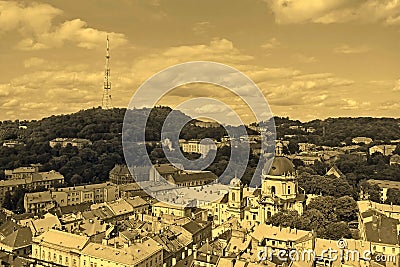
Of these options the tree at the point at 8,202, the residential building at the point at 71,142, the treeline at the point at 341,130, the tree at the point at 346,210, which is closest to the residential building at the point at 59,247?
the tree at the point at 346,210

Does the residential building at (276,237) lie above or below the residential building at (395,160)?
below

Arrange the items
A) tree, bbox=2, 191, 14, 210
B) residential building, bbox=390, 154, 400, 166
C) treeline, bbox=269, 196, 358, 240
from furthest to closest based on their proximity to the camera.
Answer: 1. residential building, bbox=390, 154, 400, 166
2. tree, bbox=2, 191, 14, 210
3. treeline, bbox=269, 196, 358, 240

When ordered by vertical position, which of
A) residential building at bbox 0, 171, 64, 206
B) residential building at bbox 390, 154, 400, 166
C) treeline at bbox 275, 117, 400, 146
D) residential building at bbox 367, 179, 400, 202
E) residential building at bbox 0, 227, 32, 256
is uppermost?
treeline at bbox 275, 117, 400, 146

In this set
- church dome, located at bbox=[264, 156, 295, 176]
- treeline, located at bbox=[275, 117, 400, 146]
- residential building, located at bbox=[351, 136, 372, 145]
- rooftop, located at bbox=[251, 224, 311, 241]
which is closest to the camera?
rooftop, located at bbox=[251, 224, 311, 241]

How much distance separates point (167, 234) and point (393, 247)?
1865 centimetres

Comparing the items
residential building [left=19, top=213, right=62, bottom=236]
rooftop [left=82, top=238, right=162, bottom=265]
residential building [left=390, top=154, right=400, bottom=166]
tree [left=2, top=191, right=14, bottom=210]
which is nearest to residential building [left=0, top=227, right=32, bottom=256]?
residential building [left=19, top=213, right=62, bottom=236]

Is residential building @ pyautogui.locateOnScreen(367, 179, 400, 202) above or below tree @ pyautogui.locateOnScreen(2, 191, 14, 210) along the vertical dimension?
above

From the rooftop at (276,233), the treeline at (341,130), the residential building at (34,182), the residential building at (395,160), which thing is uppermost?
the treeline at (341,130)

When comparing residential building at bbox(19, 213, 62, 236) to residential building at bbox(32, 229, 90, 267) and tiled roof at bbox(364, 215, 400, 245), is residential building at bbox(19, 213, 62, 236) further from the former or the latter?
tiled roof at bbox(364, 215, 400, 245)

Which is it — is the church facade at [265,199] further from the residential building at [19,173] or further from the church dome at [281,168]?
the residential building at [19,173]

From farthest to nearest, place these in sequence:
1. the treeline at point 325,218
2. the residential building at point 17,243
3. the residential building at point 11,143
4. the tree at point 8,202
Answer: the residential building at point 11,143 < the tree at point 8,202 < the residential building at point 17,243 < the treeline at point 325,218

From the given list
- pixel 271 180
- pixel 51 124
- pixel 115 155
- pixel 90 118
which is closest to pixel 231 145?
pixel 115 155

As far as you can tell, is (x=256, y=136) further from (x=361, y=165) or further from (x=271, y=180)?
(x=271, y=180)

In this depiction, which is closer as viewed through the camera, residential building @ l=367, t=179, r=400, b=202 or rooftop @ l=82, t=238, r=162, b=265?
rooftop @ l=82, t=238, r=162, b=265
